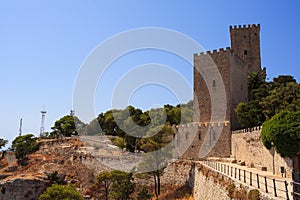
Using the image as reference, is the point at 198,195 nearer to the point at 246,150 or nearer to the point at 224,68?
the point at 246,150

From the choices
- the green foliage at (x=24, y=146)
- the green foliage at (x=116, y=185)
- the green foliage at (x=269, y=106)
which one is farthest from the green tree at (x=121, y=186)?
the green foliage at (x=24, y=146)

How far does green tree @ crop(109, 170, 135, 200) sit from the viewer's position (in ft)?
71.8

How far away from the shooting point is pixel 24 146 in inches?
1564

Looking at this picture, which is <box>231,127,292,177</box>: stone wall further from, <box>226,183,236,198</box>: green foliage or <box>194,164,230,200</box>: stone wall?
<box>226,183,236,198</box>: green foliage

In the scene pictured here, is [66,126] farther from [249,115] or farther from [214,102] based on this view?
[249,115]

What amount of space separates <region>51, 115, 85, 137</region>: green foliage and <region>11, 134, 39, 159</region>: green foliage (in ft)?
35.0

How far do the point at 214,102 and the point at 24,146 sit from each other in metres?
25.2

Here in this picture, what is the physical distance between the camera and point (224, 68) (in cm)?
2664

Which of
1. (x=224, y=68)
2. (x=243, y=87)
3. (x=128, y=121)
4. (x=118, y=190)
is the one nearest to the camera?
(x=118, y=190)

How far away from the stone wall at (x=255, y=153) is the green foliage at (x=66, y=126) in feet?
116

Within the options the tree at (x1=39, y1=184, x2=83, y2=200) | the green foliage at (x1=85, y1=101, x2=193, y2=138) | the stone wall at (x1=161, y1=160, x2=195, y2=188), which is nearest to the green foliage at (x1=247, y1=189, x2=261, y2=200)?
the stone wall at (x1=161, y1=160, x2=195, y2=188)

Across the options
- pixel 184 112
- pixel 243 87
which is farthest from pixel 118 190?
pixel 184 112

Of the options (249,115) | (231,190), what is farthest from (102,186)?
(231,190)

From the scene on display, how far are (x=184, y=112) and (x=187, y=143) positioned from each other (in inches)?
478
